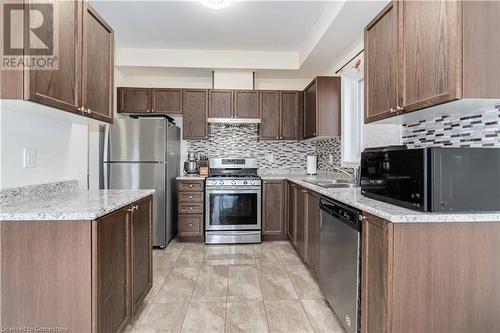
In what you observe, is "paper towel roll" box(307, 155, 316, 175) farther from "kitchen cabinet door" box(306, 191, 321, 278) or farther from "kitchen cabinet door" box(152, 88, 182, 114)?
"kitchen cabinet door" box(152, 88, 182, 114)

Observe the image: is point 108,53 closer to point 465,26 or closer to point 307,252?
point 465,26

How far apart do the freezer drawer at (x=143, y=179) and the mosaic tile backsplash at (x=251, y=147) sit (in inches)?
37.2

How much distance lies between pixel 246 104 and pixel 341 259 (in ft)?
9.19

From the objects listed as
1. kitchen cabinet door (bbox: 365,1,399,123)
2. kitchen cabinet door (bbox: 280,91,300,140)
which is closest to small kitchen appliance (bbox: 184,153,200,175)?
kitchen cabinet door (bbox: 280,91,300,140)

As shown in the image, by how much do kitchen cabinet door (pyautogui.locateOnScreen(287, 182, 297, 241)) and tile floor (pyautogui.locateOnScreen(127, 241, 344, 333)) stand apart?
27 cm

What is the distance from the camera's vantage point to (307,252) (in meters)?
2.76

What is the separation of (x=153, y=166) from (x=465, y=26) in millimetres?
3223

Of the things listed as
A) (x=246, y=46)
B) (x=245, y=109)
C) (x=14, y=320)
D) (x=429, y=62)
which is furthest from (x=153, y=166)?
(x=429, y=62)

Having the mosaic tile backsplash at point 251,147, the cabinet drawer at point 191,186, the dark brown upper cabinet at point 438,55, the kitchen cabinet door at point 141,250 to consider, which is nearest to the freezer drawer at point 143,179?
the cabinet drawer at point 191,186

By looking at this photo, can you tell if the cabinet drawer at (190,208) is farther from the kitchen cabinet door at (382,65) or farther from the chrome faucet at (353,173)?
the kitchen cabinet door at (382,65)

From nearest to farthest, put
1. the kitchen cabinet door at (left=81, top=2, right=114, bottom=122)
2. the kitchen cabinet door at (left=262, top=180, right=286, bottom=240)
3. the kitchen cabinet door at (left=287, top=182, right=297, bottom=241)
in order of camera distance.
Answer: the kitchen cabinet door at (left=81, top=2, right=114, bottom=122), the kitchen cabinet door at (left=287, top=182, right=297, bottom=241), the kitchen cabinet door at (left=262, top=180, right=286, bottom=240)

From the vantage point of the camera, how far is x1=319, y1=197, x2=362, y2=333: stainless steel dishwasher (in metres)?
1.62

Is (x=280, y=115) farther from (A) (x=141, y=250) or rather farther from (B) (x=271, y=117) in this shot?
(A) (x=141, y=250)

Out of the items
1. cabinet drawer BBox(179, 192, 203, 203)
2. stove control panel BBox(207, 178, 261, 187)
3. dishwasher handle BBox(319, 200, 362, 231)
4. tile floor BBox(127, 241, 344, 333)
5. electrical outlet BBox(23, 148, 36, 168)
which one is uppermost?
electrical outlet BBox(23, 148, 36, 168)
